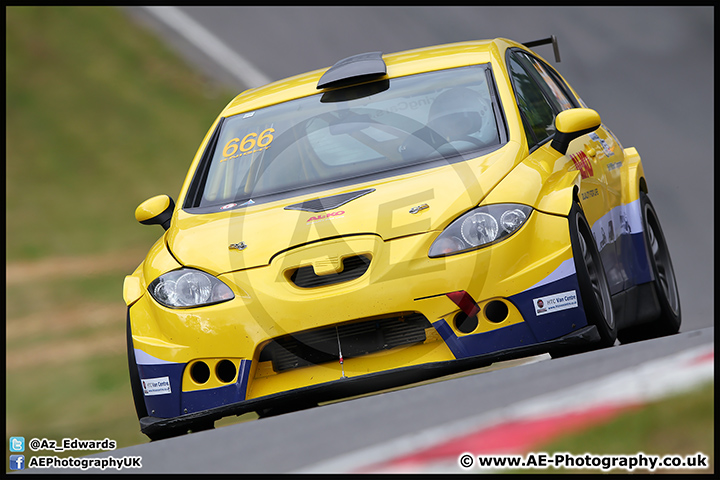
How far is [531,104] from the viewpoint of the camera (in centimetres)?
489

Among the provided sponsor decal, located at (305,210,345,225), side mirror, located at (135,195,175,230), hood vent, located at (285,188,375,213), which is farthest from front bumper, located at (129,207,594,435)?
side mirror, located at (135,195,175,230)

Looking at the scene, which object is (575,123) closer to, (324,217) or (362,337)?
(324,217)

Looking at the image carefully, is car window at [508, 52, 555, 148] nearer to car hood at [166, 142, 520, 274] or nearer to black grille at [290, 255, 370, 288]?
car hood at [166, 142, 520, 274]

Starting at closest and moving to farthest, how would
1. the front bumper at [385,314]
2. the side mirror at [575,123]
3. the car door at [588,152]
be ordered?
the front bumper at [385,314] < the side mirror at [575,123] < the car door at [588,152]

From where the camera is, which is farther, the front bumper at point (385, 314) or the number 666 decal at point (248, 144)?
the number 666 decal at point (248, 144)

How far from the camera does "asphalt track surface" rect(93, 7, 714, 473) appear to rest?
9.55 ft

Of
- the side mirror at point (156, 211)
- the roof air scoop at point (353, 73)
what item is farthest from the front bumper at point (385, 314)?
the roof air scoop at point (353, 73)

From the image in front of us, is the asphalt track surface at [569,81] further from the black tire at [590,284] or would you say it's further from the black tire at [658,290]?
the black tire at [658,290]

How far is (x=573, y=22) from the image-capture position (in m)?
14.7

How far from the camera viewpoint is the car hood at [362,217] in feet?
12.8

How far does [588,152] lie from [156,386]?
2518mm

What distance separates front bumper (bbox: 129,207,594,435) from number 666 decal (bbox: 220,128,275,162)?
1.25 metres

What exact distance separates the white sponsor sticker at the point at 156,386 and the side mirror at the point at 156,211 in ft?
3.71

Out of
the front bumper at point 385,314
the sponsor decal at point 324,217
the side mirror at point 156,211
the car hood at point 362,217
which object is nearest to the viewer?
the front bumper at point 385,314
